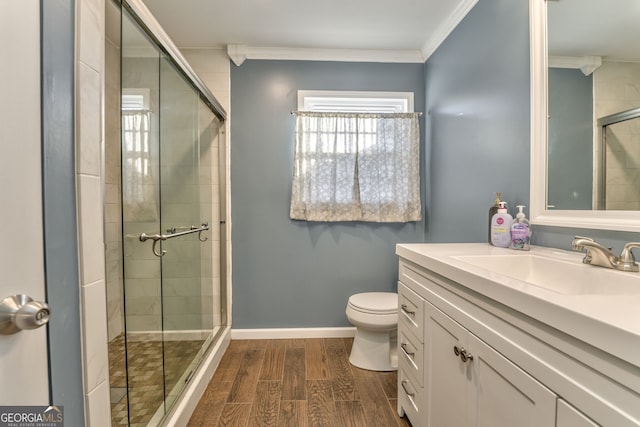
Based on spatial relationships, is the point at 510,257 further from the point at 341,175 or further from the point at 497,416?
the point at 341,175

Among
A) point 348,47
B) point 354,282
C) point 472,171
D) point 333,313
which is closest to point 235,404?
point 333,313

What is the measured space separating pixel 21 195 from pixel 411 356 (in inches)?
56.4

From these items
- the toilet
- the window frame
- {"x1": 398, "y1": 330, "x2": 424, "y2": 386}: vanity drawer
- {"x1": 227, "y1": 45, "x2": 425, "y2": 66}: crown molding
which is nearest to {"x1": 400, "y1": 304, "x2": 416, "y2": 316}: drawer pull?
{"x1": 398, "y1": 330, "x2": 424, "y2": 386}: vanity drawer

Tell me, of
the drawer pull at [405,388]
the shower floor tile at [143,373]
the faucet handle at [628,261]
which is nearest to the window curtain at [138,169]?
the shower floor tile at [143,373]

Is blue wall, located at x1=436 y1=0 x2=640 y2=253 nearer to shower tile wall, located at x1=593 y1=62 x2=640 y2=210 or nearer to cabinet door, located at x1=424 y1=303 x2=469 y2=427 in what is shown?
shower tile wall, located at x1=593 y1=62 x2=640 y2=210

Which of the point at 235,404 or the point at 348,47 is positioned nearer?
the point at 235,404

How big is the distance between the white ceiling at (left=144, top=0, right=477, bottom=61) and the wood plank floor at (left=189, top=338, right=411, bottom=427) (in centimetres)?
237

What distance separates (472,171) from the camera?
67.4 inches

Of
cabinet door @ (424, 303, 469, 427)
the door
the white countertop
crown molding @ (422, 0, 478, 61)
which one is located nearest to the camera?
the white countertop

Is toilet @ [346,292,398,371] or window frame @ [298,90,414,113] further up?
window frame @ [298,90,414,113]

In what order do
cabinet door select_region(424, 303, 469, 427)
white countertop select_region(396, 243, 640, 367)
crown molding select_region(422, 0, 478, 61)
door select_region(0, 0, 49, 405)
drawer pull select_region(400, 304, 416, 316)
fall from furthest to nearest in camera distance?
1. crown molding select_region(422, 0, 478, 61)
2. drawer pull select_region(400, 304, 416, 316)
3. cabinet door select_region(424, 303, 469, 427)
4. door select_region(0, 0, 49, 405)
5. white countertop select_region(396, 243, 640, 367)

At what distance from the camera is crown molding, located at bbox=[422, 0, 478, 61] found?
1729 mm

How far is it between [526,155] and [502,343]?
0.98m

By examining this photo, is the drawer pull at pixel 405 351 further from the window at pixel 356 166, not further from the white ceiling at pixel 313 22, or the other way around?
the white ceiling at pixel 313 22
